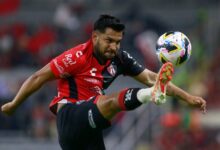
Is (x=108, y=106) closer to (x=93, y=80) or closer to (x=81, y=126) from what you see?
(x=81, y=126)

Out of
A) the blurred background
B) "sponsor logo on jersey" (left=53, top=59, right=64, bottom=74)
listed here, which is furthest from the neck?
the blurred background

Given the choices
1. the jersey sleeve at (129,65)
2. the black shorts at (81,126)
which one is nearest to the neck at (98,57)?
the jersey sleeve at (129,65)

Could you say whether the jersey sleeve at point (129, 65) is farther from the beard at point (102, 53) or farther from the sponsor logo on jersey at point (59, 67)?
the sponsor logo on jersey at point (59, 67)

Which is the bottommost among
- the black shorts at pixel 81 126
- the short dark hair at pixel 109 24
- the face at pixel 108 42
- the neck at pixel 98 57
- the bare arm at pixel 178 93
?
the black shorts at pixel 81 126

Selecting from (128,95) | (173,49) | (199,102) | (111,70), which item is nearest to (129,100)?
(128,95)

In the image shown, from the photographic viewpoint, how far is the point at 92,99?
33.8 feet

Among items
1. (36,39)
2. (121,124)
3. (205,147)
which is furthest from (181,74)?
(36,39)

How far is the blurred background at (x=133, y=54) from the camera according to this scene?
16469 millimetres

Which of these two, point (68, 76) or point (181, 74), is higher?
point (68, 76)

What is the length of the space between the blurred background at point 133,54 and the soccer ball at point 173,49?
5178mm

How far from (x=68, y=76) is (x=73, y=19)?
1093 centimetres

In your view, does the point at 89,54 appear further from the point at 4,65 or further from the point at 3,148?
the point at 4,65

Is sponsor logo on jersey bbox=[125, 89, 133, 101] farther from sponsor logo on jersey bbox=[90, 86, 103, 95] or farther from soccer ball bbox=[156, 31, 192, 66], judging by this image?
sponsor logo on jersey bbox=[90, 86, 103, 95]

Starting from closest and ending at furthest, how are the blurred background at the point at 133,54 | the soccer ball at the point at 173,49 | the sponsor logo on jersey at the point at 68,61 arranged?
the soccer ball at the point at 173,49 < the sponsor logo on jersey at the point at 68,61 < the blurred background at the point at 133,54
